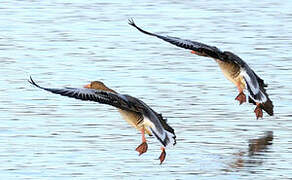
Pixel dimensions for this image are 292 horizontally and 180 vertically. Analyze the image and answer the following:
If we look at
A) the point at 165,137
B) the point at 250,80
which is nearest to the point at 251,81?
the point at 250,80

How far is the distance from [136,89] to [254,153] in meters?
4.14

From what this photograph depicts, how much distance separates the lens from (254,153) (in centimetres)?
1265

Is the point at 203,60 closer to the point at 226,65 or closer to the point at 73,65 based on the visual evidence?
the point at 73,65

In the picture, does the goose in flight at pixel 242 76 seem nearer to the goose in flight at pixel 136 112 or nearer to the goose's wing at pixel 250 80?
the goose's wing at pixel 250 80

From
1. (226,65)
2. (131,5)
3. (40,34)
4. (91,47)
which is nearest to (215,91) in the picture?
(226,65)

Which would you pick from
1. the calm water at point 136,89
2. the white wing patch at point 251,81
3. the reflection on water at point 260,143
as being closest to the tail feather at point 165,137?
the calm water at point 136,89

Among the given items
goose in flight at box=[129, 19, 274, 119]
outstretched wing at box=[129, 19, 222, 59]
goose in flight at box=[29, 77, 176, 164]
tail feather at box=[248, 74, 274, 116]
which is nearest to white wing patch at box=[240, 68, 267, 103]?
goose in flight at box=[129, 19, 274, 119]

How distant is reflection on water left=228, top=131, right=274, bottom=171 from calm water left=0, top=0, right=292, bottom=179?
0.02m

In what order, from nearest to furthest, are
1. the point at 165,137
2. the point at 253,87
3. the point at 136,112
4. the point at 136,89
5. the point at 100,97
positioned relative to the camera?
1. the point at 100,97
2. the point at 165,137
3. the point at 136,112
4. the point at 253,87
5. the point at 136,89

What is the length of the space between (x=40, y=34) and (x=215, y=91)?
7.17m

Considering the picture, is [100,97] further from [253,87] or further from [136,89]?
[136,89]

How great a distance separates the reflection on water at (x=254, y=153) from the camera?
12070 millimetres

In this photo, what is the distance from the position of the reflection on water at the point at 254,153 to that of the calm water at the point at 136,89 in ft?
0.07

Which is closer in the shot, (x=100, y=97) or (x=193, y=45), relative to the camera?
(x=100, y=97)
